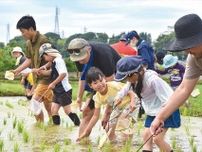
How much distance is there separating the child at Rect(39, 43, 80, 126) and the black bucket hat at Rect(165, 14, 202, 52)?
502 centimetres

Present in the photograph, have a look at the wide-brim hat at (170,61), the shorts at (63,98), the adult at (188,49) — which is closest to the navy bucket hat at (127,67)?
the adult at (188,49)

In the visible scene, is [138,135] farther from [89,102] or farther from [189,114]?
[189,114]

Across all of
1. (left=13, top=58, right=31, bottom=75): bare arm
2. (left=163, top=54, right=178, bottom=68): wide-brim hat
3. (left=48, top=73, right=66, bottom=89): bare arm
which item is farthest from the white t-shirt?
(left=163, top=54, right=178, bottom=68): wide-brim hat

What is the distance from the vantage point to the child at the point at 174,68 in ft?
39.5

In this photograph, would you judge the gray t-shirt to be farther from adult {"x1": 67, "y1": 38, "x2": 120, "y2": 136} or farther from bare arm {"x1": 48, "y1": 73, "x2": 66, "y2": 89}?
bare arm {"x1": 48, "y1": 73, "x2": 66, "y2": 89}

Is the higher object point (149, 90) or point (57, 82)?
point (149, 90)

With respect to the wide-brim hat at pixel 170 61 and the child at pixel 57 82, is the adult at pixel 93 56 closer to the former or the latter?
the child at pixel 57 82

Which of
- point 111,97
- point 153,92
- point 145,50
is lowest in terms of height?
point 111,97

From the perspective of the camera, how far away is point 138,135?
798 centimetres

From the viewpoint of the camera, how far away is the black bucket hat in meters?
3.81

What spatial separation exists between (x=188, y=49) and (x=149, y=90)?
1.99 m

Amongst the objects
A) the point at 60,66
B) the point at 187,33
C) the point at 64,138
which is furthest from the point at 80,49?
the point at 187,33

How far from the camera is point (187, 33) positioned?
393 centimetres

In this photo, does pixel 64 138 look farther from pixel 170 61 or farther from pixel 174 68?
pixel 174 68
